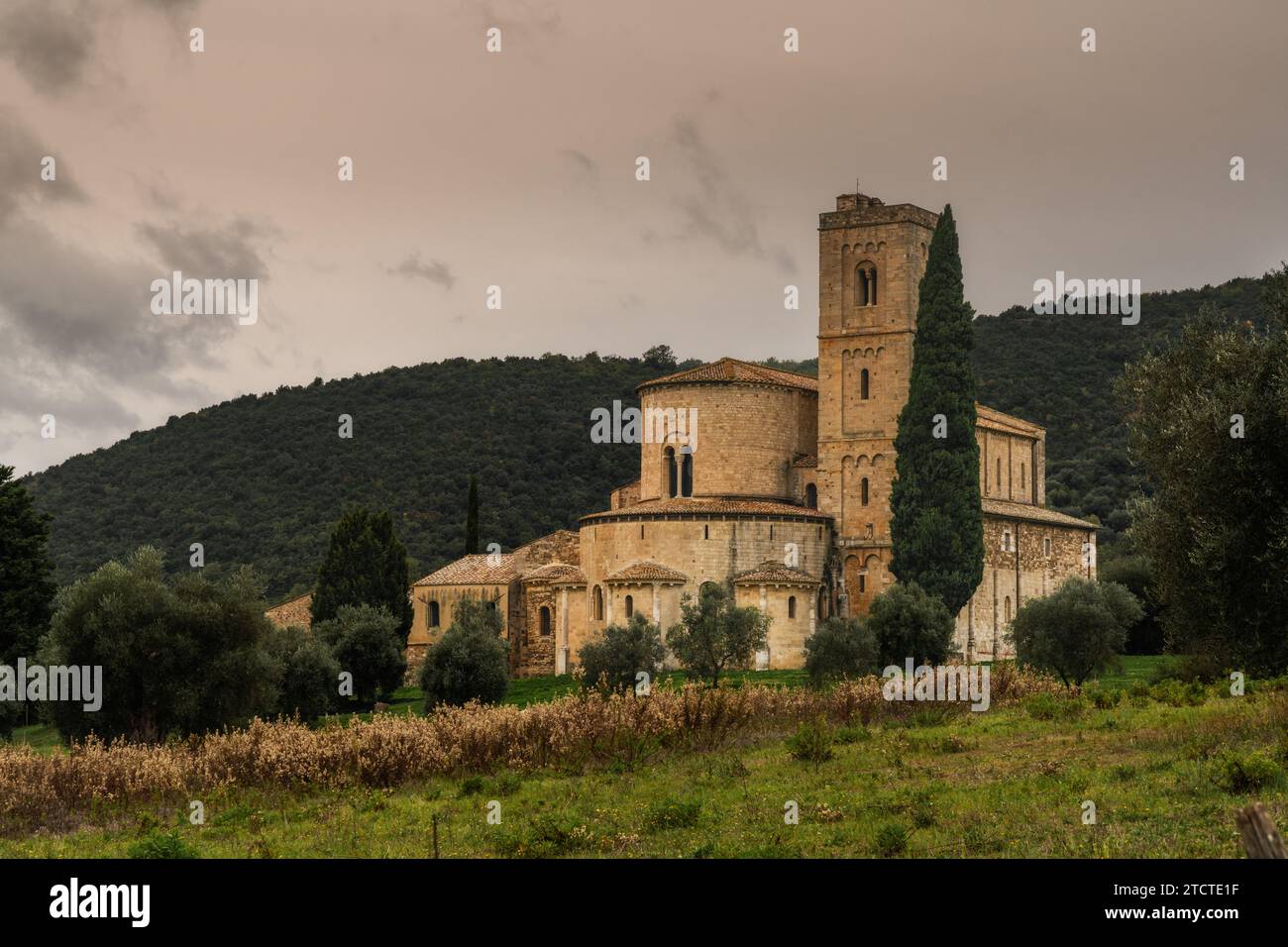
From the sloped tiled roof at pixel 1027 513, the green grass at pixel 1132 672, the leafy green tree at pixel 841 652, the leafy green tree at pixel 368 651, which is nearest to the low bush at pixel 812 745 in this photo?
the green grass at pixel 1132 672

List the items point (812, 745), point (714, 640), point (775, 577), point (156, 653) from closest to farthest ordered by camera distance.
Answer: point (812, 745), point (156, 653), point (714, 640), point (775, 577)

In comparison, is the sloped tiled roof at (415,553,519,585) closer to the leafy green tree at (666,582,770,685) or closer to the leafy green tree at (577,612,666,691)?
the leafy green tree at (577,612,666,691)

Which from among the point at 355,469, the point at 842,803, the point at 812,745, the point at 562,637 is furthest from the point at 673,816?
the point at 355,469

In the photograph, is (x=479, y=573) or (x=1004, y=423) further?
(x=1004, y=423)

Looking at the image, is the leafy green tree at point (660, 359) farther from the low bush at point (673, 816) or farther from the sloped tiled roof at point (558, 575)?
the low bush at point (673, 816)

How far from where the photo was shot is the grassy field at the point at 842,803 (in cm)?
1416

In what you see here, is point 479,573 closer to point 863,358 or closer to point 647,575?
point 647,575

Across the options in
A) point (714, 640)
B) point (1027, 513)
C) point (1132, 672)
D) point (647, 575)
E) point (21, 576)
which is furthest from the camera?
point (1027, 513)

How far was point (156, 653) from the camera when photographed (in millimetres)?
30906

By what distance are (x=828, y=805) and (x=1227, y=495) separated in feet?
25.3

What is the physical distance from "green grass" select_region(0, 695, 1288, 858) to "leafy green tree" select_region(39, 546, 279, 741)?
1161 cm

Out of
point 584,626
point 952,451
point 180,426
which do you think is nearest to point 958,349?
point 952,451

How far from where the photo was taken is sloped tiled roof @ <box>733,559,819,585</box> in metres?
49.3
